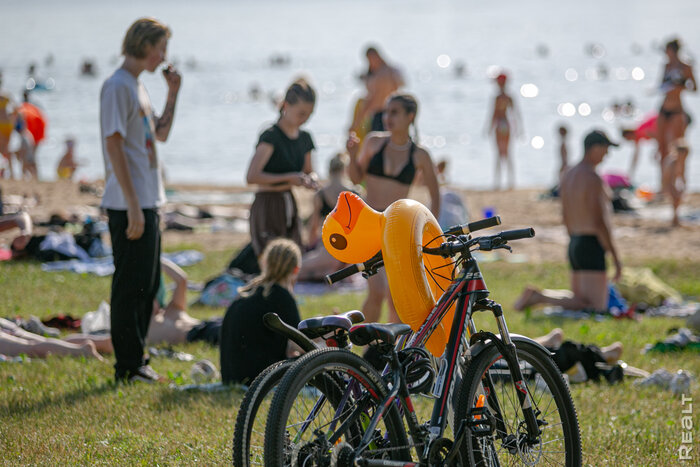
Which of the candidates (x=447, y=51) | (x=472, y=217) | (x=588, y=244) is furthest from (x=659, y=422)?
(x=447, y=51)

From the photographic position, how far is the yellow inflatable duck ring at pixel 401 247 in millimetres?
3557

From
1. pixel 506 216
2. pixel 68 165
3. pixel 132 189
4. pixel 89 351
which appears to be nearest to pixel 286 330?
pixel 132 189

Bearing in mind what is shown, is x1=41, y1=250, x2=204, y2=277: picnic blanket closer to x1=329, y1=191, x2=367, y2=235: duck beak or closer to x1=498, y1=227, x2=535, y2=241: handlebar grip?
x1=329, y1=191, x2=367, y2=235: duck beak

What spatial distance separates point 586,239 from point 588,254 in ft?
0.48

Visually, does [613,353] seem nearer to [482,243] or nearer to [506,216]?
[482,243]

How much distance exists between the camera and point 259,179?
6715 mm

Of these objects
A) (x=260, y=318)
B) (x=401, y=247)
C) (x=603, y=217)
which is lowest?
(x=260, y=318)

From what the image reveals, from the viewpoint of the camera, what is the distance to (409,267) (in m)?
3.55

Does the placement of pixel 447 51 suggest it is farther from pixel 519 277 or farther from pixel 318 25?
pixel 519 277

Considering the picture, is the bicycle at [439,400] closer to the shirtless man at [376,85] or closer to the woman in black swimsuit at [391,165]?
the woman in black swimsuit at [391,165]

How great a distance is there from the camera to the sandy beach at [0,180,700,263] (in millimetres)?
12320

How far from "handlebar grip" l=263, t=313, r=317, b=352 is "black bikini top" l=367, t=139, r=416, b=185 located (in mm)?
3483

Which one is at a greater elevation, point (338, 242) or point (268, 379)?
point (338, 242)

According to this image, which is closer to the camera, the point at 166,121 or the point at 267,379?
the point at 267,379
